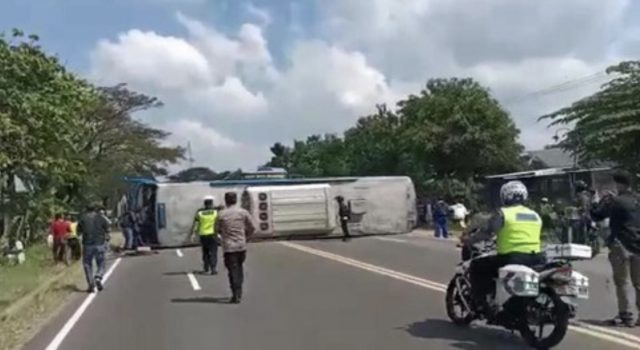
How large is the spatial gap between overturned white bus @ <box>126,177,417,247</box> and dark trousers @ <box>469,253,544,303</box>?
25.4m

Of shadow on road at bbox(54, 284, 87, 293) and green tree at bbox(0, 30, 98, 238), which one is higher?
green tree at bbox(0, 30, 98, 238)

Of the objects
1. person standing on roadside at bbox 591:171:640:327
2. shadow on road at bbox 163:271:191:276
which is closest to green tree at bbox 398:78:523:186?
shadow on road at bbox 163:271:191:276

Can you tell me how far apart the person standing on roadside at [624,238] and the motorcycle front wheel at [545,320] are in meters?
1.79

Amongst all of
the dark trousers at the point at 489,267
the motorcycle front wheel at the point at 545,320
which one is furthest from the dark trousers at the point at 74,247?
the motorcycle front wheel at the point at 545,320

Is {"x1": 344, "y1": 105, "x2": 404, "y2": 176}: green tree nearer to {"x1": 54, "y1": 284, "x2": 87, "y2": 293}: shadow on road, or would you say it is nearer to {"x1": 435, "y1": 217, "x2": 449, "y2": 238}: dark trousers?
{"x1": 435, "y1": 217, "x2": 449, "y2": 238}: dark trousers

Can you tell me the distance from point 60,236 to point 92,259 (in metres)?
10.9

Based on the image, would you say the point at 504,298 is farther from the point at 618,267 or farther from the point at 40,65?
the point at 40,65

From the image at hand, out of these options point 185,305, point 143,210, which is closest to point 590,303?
point 185,305

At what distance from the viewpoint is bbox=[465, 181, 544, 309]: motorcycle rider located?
34.8 feet

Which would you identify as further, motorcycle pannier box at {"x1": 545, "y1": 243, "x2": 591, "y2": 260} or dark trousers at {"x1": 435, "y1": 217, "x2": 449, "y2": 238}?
dark trousers at {"x1": 435, "y1": 217, "x2": 449, "y2": 238}

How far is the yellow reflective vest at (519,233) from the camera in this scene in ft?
34.8

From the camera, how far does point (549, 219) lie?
108 ft

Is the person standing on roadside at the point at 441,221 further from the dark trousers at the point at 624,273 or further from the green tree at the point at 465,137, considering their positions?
the dark trousers at the point at 624,273

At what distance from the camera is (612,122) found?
34.2 metres
